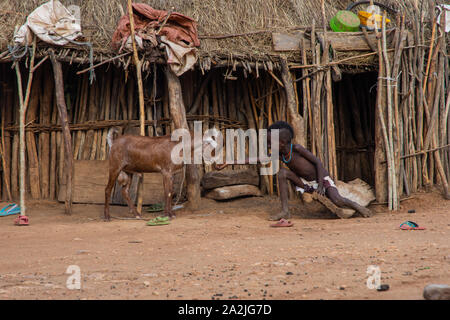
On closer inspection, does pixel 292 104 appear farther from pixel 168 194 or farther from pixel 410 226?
pixel 410 226

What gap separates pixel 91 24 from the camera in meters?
8.15

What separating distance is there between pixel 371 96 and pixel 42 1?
646cm

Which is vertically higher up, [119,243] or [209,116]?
[209,116]

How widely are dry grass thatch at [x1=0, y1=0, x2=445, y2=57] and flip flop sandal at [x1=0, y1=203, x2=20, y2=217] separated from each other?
269 centimetres

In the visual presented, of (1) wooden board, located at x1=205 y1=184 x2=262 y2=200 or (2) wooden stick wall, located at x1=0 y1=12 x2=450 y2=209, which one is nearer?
(2) wooden stick wall, located at x1=0 y1=12 x2=450 y2=209

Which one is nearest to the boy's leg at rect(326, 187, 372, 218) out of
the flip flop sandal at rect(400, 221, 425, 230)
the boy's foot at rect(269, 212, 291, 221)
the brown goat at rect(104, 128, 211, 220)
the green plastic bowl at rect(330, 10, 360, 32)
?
the boy's foot at rect(269, 212, 291, 221)

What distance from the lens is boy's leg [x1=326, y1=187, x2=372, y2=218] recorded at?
22.6 ft

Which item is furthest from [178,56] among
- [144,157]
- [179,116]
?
[144,157]

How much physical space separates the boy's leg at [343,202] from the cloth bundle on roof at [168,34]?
2850mm

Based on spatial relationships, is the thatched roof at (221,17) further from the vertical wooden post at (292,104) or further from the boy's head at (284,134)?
the boy's head at (284,134)

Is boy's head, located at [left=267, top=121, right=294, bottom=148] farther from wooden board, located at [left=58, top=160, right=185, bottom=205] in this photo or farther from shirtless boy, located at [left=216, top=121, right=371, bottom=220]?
wooden board, located at [left=58, top=160, right=185, bottom=205]

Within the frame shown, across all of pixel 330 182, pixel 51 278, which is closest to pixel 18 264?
pixel 51 278

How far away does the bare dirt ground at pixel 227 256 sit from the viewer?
10.6 ft

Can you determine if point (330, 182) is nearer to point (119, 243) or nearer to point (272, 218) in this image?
point (272, 218)
